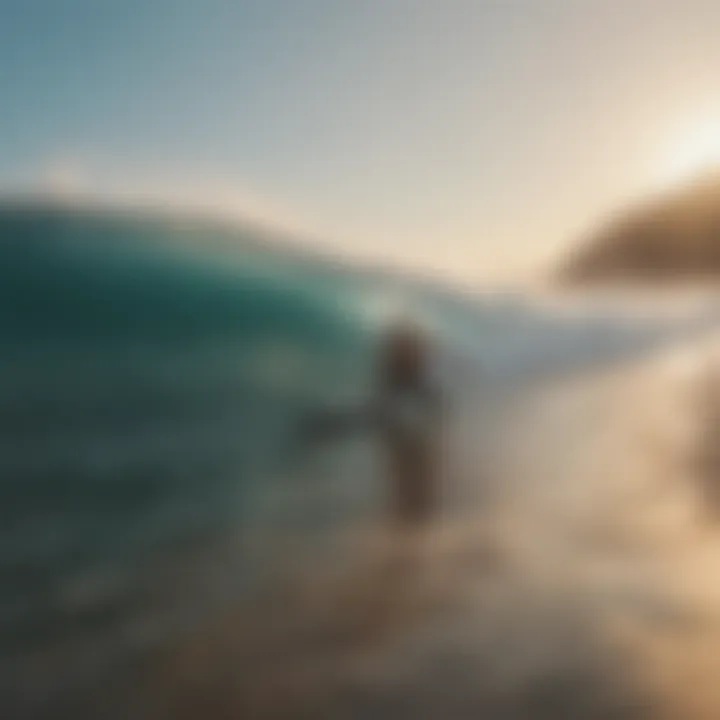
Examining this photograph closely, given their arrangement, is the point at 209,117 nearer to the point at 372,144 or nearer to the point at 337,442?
the point at 372,144

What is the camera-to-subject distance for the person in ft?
4.78

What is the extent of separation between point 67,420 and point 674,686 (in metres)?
0.96

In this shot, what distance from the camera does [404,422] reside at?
1478mm

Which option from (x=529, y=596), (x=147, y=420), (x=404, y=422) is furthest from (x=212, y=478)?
(x=529, y=596)

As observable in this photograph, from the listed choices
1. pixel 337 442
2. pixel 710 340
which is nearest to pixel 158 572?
pixel 337 442

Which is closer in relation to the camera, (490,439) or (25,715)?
(25,715)

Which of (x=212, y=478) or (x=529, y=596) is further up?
(x=212, y=478)

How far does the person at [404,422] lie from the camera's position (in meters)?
1.46

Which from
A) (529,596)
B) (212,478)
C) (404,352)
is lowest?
(529,596)

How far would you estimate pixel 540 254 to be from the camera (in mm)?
1497

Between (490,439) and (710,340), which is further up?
(710,340)

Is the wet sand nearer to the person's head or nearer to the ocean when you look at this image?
the ocean

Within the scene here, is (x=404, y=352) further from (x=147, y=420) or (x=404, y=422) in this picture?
(x=147, y=420)

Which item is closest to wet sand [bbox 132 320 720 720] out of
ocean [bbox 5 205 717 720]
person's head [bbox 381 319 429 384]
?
ocean [bbox 5 205 717 720]
